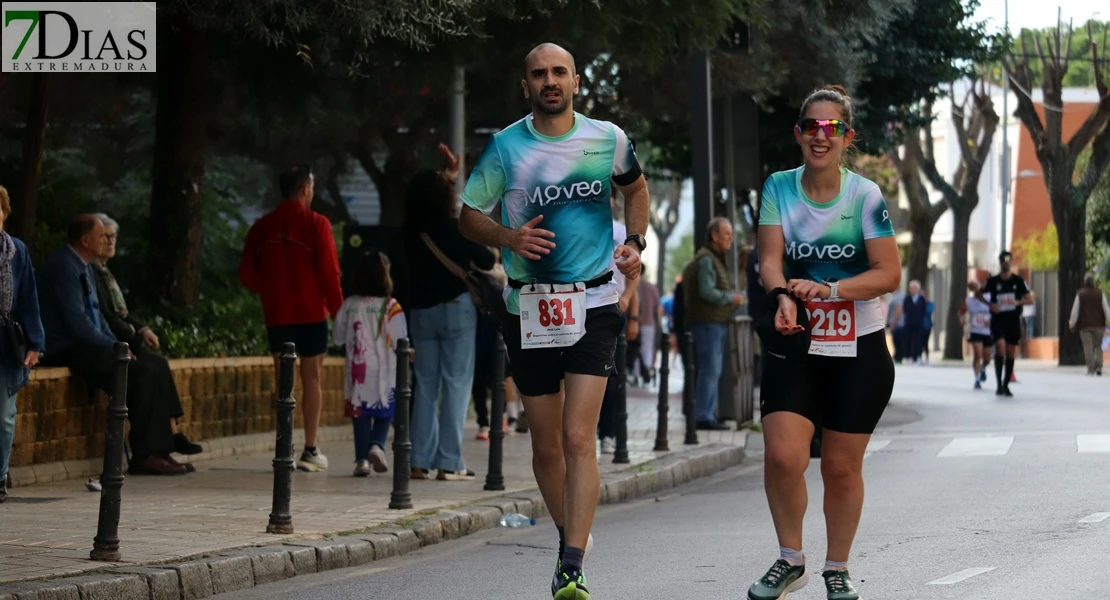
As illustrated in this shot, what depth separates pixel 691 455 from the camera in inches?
586

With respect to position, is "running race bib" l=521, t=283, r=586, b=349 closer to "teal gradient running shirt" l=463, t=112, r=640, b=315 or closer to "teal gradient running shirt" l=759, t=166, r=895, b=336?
"teal gradient running shirt" l=463, t=112, r=640, b=315

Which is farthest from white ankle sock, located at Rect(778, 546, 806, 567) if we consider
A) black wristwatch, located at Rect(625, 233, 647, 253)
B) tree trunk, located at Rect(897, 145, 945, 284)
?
tree trunk, located at Rect(897, 145, 945, 284)

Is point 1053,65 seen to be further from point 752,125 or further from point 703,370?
point 703,370

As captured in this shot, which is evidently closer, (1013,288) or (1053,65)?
(1013,288)

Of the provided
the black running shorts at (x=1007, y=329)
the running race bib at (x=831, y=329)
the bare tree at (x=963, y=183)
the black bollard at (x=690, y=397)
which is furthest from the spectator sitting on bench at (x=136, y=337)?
the bare tree at (x=963, y=183)

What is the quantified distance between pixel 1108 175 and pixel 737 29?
3237 centimetres

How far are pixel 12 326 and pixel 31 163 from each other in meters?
5.79

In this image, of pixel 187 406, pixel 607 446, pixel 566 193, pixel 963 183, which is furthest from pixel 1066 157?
pixel 566 193

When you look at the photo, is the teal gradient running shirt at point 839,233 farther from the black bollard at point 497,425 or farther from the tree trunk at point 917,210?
the tree trunk at point 917,210

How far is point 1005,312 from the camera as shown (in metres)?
25.2

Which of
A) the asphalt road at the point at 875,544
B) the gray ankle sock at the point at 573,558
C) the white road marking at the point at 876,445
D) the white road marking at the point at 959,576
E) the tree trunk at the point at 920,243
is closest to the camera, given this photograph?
the gray ankle sock at the point at 573,558

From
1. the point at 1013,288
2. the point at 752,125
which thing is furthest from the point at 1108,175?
the point at 752,125

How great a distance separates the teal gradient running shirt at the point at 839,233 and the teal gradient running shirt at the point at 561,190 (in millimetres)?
732

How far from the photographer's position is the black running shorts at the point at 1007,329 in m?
24.9
